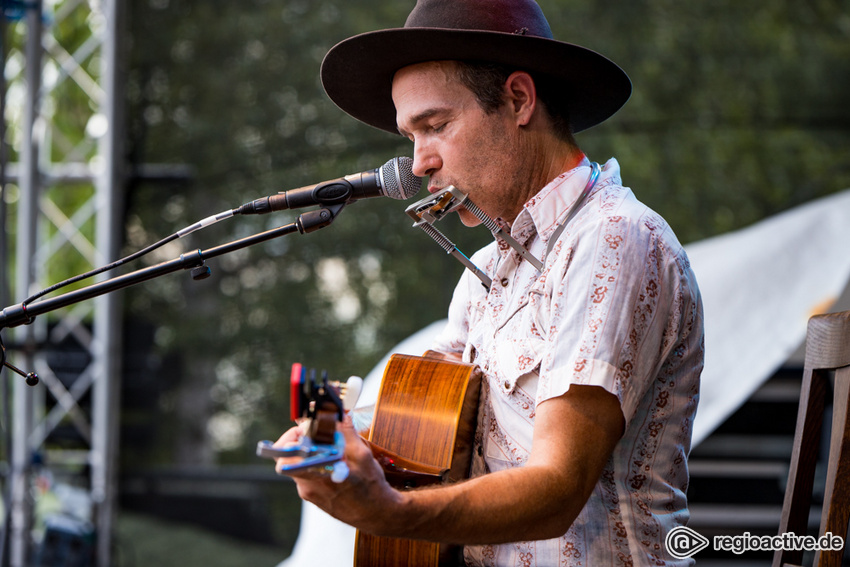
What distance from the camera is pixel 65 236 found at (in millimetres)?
4164

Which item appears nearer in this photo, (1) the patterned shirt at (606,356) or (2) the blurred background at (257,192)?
(1) the patterned shirt at (606,356)

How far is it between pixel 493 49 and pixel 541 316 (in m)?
0.56

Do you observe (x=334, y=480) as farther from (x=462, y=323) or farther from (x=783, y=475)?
(x=783, y=475)

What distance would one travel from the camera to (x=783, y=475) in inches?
149

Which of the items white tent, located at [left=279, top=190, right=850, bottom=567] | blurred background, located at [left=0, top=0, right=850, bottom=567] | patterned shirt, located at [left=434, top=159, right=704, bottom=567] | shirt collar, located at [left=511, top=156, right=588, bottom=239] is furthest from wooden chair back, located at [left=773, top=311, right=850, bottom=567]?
blurred background, located at [left=0, top=0, right=850, bottom=567]

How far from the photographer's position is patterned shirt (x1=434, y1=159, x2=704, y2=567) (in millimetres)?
1334

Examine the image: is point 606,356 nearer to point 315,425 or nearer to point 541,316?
point 541,316

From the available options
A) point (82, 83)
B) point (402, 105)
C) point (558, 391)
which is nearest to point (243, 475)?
point (82, 83)

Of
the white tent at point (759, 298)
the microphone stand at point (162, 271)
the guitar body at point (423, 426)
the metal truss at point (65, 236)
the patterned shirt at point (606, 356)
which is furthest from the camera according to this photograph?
the metal truss at point (65, 236)

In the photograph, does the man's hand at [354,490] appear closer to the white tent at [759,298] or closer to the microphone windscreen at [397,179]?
the microphone windscreen at [397,179]

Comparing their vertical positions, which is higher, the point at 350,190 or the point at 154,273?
the point at 350,190

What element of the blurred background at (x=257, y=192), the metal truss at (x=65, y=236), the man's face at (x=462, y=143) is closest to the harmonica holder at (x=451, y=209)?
the man's face at (x=462, y=143)

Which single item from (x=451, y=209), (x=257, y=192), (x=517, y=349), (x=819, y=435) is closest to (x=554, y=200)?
(x=451, y=209)

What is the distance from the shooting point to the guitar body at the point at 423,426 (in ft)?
5.12
